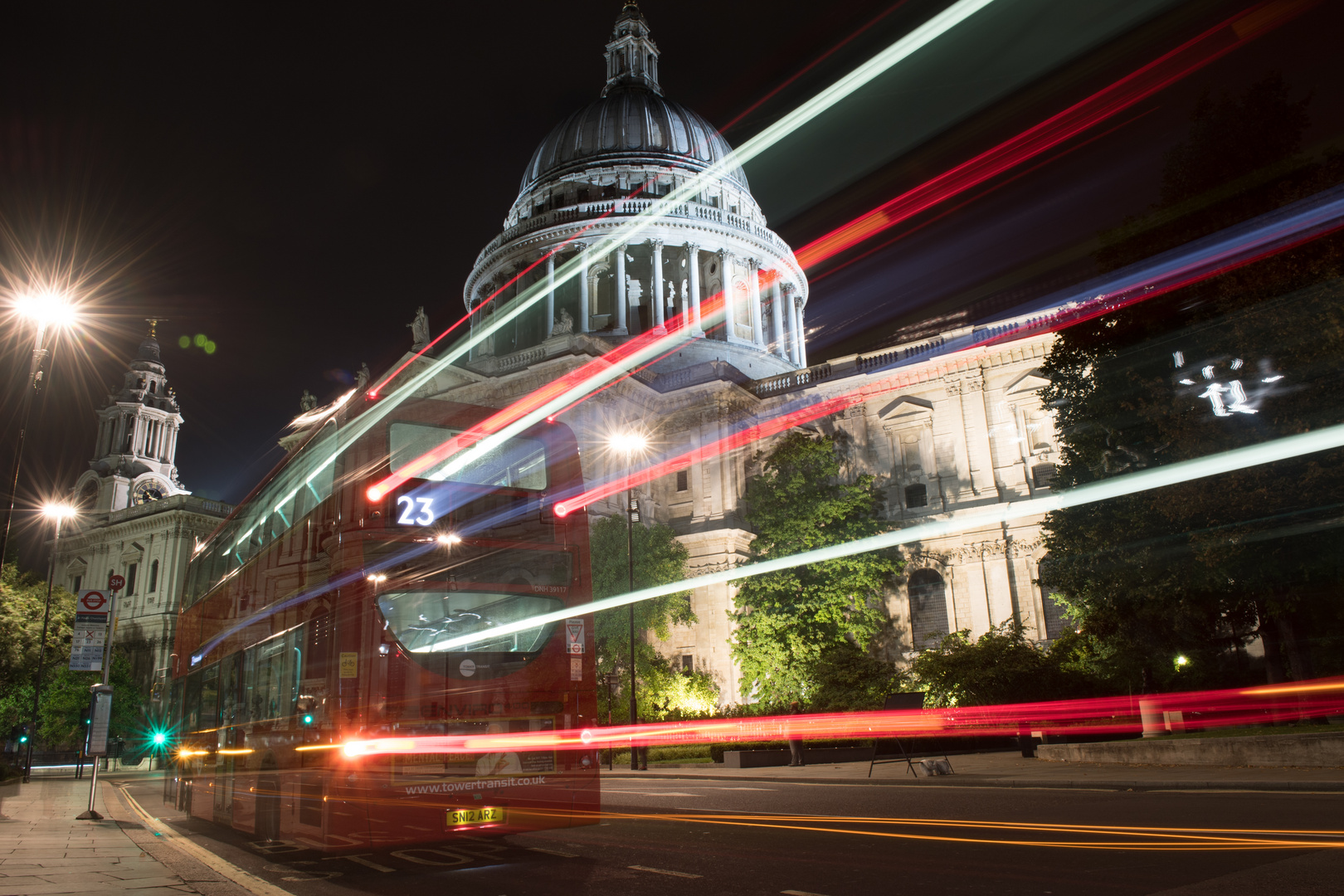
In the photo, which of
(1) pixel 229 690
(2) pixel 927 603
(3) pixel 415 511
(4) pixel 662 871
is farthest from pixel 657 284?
(4) pixel 662 871

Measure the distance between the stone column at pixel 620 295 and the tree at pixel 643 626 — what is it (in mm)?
24399

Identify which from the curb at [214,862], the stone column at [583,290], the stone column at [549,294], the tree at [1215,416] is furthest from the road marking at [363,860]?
the stone column at [549,294]

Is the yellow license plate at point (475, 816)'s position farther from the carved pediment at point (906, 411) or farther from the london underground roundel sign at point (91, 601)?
the carved pediment at point (906, 411)

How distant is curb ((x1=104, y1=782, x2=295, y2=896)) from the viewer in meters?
7.59

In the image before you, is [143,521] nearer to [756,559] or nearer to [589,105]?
[589,105]

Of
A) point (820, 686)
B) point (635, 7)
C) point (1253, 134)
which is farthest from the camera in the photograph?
point (635, 7)

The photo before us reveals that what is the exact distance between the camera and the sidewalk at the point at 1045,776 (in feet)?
42.8

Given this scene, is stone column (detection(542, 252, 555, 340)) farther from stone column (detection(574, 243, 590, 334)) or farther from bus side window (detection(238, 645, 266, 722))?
bus side window (detection(238, 645, 266, 722))

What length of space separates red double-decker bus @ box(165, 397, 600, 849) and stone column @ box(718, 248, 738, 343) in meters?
52.9

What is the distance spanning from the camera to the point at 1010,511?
41.9m

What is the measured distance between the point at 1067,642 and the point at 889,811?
22940 millimetres

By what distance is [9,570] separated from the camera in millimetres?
42094

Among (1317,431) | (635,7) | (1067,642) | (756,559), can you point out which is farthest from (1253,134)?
(635,7)

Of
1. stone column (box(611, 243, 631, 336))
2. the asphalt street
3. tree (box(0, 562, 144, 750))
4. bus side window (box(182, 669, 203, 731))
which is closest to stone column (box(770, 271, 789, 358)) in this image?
stone column (box(611, 243, 631, 336))
